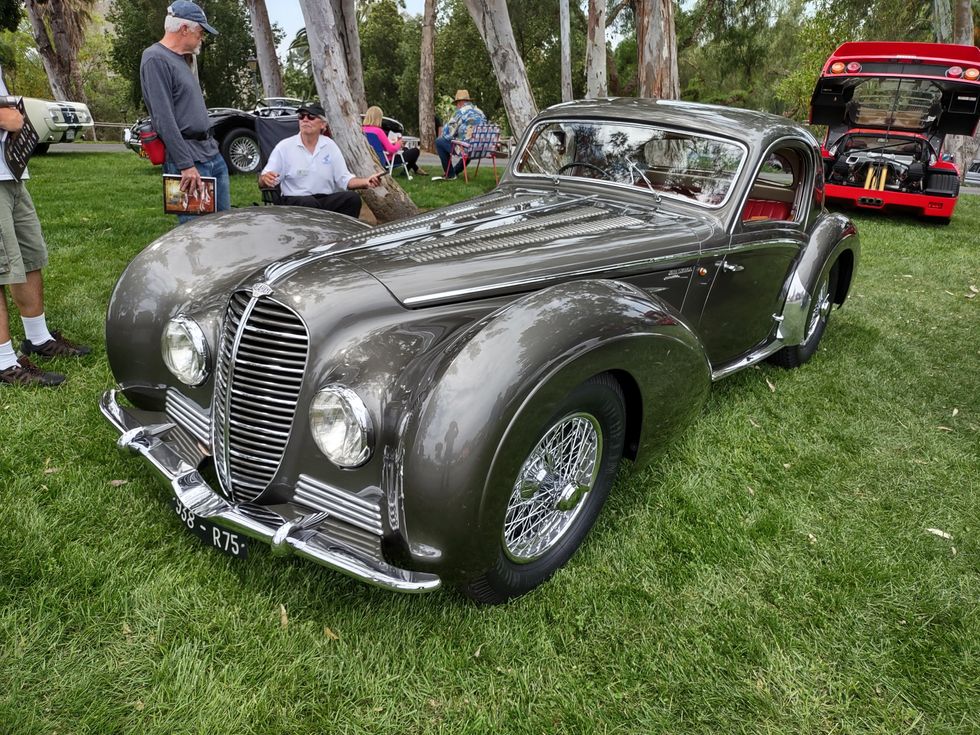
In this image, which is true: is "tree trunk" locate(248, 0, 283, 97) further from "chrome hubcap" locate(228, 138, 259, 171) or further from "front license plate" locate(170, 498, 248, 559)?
"front license plate" locate(170, 498, 248, 559)

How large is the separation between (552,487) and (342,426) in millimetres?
797

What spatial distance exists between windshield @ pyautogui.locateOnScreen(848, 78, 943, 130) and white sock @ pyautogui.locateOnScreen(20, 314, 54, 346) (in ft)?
35.6

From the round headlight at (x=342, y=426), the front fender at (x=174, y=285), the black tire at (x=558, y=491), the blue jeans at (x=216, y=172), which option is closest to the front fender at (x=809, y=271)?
the black tire at (x=558, y=491)

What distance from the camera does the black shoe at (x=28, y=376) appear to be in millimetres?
3633

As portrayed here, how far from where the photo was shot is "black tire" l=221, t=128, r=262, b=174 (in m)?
11.7

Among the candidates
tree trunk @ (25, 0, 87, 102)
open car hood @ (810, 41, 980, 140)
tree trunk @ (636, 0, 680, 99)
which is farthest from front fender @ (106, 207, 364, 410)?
tree trunk @ (25, 0, 87, 102)

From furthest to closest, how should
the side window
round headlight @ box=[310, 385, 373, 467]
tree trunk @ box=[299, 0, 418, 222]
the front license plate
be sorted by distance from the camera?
tree trunk @ box=[299, 0, 418, 222], the side window, the front license plate, round headlight @ box=[310, 385, 373, 467]

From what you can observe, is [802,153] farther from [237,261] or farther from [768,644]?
[237,261]

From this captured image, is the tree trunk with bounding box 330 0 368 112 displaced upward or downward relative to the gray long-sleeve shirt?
upward

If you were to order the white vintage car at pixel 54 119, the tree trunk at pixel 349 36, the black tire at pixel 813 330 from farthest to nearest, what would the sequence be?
the tree trunk at pixel 349 36
the black tire at pixel 813 330
the white vintage car at pixel 54 119

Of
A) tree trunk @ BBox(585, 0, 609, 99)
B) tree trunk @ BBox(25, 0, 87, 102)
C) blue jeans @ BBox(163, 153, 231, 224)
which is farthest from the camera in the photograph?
tree trunk @ BBox(25, 0, 87, 102)

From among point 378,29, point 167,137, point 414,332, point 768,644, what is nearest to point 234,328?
point 414,332

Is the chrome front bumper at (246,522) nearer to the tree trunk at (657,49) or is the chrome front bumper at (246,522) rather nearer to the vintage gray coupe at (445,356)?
the vintage gray coupe at (445,356)

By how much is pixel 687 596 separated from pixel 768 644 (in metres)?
0.31
